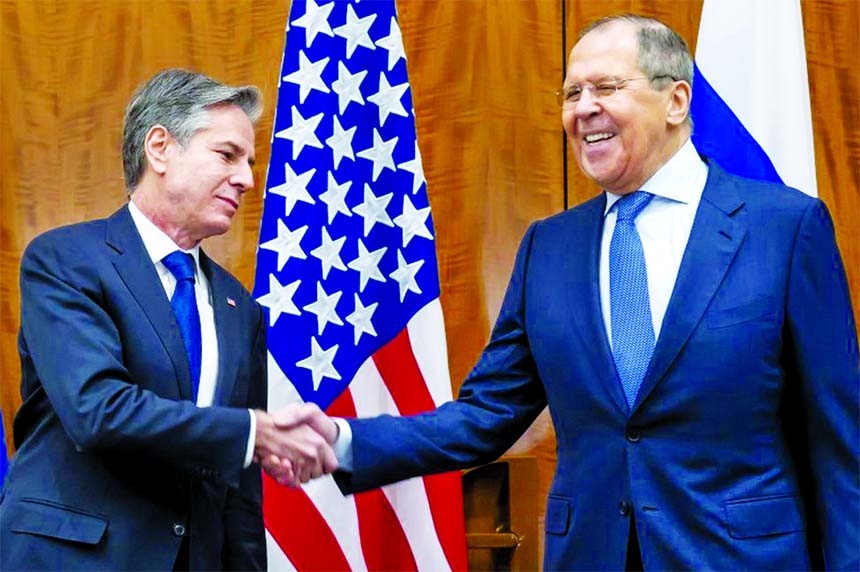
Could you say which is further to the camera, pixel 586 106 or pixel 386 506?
pixel 386 506

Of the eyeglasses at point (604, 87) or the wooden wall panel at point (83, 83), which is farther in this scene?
the wooden wall panel at point (83, 83)

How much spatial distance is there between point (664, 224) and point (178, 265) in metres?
0.95

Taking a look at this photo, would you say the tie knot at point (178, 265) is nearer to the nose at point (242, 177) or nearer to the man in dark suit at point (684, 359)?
the nose at point (242, 177)

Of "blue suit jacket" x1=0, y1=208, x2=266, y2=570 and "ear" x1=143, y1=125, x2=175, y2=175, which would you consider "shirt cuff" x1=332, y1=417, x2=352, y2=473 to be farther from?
"ear" x1=143, y1=125, x2=175, y2=175

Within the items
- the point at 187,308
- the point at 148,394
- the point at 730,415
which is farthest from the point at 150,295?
the point at 730,415

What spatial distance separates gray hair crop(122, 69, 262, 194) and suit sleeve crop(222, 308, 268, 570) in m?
0.46

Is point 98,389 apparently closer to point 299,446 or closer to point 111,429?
point 111,429

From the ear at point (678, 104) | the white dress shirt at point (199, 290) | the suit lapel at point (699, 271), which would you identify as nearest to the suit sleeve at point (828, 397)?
the suit lapel at point (699, 271)

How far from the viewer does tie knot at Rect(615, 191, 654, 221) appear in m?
2.37

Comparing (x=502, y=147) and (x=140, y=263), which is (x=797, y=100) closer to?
(x=502, y=147)

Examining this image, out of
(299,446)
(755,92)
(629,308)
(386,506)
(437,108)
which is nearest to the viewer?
(629,308)

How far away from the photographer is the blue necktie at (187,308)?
2.35m

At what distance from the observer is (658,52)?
7.95 feet

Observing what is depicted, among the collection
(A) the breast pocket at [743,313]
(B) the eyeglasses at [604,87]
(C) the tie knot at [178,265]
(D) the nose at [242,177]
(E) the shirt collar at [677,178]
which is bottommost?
(A) the breast pocket at [743,313]
